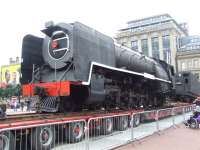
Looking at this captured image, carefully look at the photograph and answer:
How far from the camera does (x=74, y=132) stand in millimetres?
8867

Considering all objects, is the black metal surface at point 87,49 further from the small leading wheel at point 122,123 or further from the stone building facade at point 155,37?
the stone building facade at point 155,37

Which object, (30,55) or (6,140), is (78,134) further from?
(30,55)

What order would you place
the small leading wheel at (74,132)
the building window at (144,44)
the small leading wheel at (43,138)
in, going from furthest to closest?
the building window at (144,44), the small leading wheel at (74,132), the small leading wheel at (43,138)

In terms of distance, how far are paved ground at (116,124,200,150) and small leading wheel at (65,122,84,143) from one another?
4.47 feet

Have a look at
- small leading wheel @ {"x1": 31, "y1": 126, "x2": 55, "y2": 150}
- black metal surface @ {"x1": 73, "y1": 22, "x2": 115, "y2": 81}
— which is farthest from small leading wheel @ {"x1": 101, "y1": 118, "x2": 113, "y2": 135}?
small leading wheel @ {"x1": 31, "y1": 126, "x2": 55, "y2": 150}

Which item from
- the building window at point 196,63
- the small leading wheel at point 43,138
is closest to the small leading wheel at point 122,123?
the small leading wheel at point 43,138

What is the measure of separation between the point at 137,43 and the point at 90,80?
85491mm

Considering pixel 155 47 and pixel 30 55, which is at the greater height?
pixel 155 47

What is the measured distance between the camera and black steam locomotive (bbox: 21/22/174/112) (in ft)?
32.7

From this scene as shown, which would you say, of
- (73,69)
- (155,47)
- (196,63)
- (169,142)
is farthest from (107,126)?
(155,47)

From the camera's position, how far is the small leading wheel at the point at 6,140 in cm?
639

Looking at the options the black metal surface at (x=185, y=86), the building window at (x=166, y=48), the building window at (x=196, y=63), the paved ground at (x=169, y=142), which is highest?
the building window at (x=166, y=48)

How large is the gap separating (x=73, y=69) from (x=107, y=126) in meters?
A: 2.45

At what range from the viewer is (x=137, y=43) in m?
94.1
